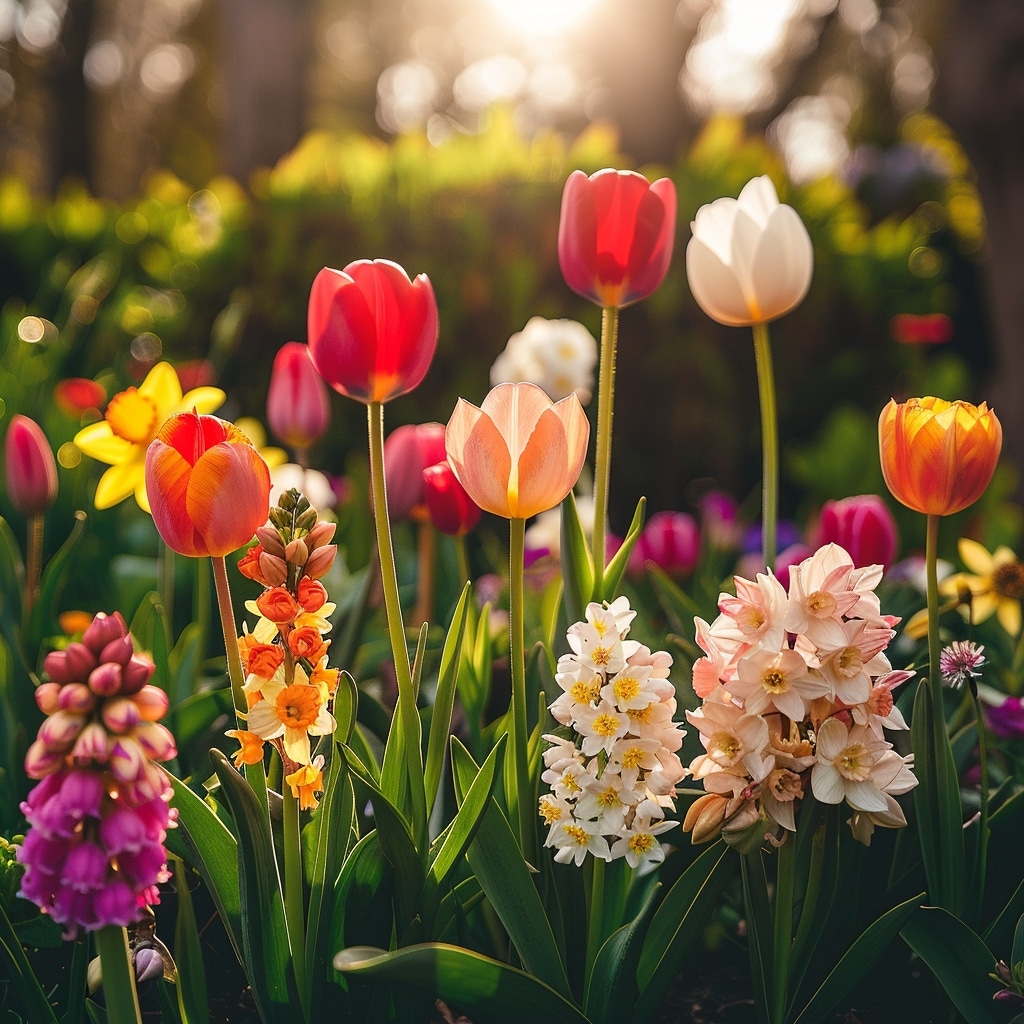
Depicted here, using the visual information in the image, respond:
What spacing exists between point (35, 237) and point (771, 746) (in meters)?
5.61

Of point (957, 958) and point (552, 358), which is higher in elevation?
point (552, 358)

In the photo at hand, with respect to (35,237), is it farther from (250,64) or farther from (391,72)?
(391,72)

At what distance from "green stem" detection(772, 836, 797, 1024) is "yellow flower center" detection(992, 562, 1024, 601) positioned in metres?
0.81

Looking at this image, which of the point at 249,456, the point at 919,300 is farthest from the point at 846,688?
the point at 919,300

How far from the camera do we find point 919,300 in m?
4.54

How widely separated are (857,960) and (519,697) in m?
0.43

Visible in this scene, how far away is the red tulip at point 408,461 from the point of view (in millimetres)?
1687

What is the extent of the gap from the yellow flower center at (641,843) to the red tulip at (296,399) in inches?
40.1

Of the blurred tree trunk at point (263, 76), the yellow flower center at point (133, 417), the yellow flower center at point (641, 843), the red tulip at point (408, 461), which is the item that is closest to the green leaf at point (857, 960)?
the yellow flower center at point (641, 843)

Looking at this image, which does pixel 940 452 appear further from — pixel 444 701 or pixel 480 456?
pixel 444 701

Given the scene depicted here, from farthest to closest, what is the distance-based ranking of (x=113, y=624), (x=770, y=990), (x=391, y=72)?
(x=391, y=72) < (x=770, y=990) < (x=113, y=624)

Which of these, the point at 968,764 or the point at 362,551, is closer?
the point at 968,764

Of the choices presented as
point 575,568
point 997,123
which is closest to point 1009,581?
point 575,568

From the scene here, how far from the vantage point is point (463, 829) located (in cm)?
100
